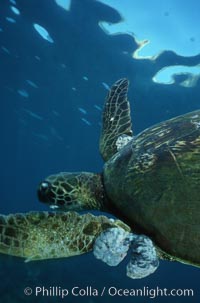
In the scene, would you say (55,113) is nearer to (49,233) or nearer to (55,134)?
(55,134)

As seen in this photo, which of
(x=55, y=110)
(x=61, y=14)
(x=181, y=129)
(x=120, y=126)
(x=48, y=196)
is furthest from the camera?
(x=55, y=110)

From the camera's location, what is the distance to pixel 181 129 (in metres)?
3.31

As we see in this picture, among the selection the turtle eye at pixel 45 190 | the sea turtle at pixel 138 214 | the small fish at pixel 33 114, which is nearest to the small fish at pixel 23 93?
the small fish at pixel 33 114

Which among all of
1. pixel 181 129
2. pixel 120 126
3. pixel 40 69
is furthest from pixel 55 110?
pixel 181 129

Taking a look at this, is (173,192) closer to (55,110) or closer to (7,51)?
(7,51)

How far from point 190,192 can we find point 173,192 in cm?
15

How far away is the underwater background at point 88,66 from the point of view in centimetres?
1178

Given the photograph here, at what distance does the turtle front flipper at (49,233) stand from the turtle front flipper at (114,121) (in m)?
1.52

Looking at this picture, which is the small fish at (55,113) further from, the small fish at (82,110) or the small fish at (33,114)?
the small fish at (33,114)

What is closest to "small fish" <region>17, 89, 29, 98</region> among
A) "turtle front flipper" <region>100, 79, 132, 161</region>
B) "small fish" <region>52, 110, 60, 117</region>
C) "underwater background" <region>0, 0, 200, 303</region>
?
"underwater background" <region>0, 0, 200, 303</region>

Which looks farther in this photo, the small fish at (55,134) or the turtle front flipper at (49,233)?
the small fish at (55,134)

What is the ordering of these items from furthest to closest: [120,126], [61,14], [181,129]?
1. [61,14]
2. [120,126]
3. [181,129]

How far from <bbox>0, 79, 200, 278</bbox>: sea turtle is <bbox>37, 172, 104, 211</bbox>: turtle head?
12 millimetres

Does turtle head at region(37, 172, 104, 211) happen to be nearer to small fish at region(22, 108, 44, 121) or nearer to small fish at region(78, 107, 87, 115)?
small fish at region(78, 107, 87, 115)
